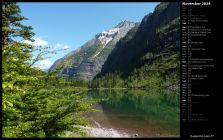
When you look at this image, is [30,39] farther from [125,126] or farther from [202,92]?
[125,126]

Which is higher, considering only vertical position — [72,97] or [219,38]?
[219,38]

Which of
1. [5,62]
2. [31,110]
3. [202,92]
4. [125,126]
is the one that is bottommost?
[125,126]

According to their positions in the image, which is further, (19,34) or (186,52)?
(19,34)

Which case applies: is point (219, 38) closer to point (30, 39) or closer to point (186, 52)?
point (186, 52)

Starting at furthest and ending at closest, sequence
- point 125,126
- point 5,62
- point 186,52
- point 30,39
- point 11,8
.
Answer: point 125,126 < point 30,39 < point 11,8 < point 5,62 < point 186,52

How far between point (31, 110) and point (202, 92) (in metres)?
4.19

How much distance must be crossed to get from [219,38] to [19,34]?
19.8ft

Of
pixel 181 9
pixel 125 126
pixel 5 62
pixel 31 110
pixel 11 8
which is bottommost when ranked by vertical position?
pixel 125 126

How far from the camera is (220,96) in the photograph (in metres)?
5.09

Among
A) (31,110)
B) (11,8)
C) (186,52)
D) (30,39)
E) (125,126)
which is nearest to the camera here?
(186,52)

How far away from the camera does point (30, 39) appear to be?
10000 mm

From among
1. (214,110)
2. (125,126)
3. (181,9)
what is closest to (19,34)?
(181,9)

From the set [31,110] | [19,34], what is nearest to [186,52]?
[31,110]

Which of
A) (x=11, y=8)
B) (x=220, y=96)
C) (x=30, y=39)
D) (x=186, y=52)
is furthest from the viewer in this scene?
(x=30, y=39)
